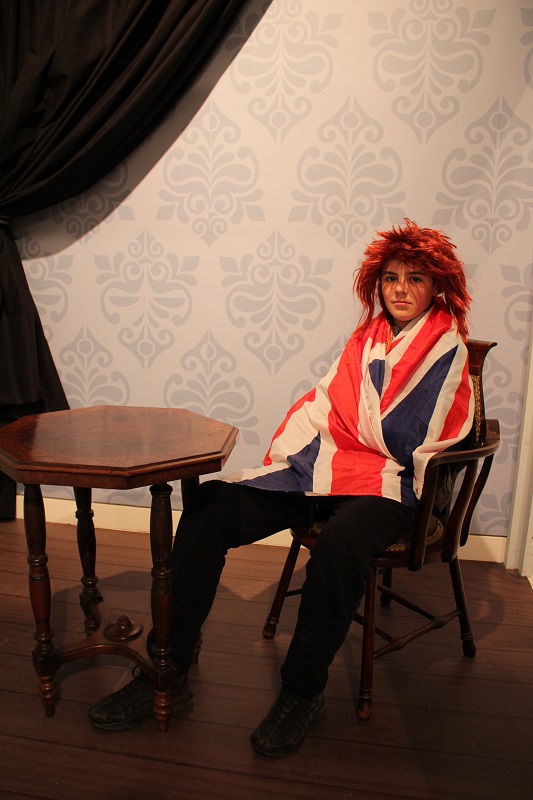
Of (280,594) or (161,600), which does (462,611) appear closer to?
(280,594)

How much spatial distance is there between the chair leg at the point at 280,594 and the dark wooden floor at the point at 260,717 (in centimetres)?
4

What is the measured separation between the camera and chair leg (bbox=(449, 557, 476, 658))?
180cm

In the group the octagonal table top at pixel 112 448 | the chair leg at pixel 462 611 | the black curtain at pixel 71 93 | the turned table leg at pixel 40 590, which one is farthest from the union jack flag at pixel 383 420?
the black curtain at pixel 71 93

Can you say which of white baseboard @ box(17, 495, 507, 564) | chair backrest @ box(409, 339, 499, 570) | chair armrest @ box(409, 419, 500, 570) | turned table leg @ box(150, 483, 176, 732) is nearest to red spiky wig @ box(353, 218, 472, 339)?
chair backrest @ box(409, 339, 499, 570)

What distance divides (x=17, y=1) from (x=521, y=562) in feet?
8.96

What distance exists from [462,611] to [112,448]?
3.57ft

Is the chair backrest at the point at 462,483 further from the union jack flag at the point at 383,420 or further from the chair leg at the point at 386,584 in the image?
the chair leg at the point at 386,584

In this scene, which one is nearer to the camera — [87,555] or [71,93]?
[87,555]

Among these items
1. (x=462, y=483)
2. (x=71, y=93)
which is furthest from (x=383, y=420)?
(x=71, y=93)

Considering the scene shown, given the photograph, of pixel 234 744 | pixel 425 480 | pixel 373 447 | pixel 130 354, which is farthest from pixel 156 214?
pixel 234 744

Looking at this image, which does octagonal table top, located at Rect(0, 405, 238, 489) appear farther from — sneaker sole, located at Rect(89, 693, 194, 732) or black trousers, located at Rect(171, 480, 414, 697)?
sneaker sole, located at Rect(89, 693, 194, 732)

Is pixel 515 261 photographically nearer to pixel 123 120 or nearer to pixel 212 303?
pixel 212 303

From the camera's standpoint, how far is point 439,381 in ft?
5.45

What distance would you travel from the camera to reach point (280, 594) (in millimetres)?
1886
